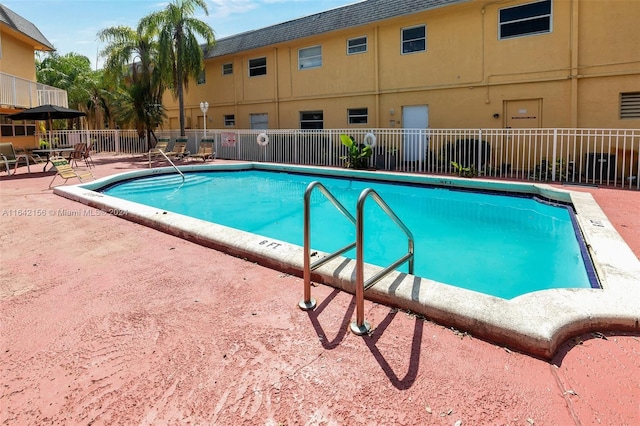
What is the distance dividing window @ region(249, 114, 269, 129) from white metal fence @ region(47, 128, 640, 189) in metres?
2.59

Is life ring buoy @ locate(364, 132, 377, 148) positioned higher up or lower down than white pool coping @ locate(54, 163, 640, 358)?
higher up

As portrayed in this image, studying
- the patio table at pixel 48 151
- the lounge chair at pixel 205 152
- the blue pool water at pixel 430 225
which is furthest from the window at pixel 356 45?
the patio table at pixel 48 151

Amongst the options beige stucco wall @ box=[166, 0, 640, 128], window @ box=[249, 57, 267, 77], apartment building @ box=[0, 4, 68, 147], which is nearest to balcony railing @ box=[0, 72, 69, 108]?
apartment building @ box=[0, 4, 68, 147]

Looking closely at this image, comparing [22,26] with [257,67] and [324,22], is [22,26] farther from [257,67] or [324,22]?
[324,22]

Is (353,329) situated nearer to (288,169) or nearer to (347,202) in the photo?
(347,202)

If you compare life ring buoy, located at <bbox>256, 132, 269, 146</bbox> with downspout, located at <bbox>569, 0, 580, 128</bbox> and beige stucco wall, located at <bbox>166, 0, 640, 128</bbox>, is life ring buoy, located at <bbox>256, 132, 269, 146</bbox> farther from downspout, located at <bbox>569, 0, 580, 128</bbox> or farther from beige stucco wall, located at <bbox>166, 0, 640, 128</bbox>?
downspout, located at <bbox>569, 0, 580, 128</bbox>

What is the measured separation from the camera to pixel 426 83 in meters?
16.1

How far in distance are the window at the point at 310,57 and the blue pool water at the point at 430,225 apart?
758cm

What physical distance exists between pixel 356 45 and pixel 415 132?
18.7 ft

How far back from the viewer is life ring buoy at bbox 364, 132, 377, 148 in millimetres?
15141

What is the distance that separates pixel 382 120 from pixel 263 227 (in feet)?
34.3

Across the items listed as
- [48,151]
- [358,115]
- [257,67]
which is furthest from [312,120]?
[48,151]

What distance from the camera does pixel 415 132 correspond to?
15.0 m

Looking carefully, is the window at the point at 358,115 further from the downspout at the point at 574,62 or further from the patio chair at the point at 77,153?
the patio chair at the point at 77,153
